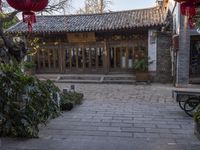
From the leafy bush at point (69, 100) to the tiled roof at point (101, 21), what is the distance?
250 inches

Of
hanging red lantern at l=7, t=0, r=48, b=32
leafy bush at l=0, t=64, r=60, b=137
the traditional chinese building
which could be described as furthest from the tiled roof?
hanging red lantern at l=7, t=0, r=48, b=32

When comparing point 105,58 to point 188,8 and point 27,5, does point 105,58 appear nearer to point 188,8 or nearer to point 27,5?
point 27,5

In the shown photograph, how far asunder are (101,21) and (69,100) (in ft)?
28.0

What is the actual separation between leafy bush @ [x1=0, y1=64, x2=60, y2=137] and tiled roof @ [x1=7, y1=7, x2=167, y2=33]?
9914 millimetres

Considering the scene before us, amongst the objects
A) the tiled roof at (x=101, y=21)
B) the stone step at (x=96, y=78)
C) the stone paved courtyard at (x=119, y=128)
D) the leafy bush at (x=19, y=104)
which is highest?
the tiled roof at (x=101, y=21)

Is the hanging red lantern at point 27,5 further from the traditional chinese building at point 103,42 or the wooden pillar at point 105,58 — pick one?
the wooden pillar at point 105,58

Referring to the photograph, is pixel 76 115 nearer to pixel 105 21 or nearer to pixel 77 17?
pixel 105 21

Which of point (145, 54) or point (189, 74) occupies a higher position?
point (145, 54)

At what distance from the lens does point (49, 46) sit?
619 inches

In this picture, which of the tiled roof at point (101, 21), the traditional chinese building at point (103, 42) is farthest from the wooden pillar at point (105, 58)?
the tiled roof at point (101, 21)

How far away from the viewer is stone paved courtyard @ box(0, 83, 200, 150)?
3.79 metres

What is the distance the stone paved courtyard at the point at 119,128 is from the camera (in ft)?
12.4

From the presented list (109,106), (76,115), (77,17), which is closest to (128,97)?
(109,106)

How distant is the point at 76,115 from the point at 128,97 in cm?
363
